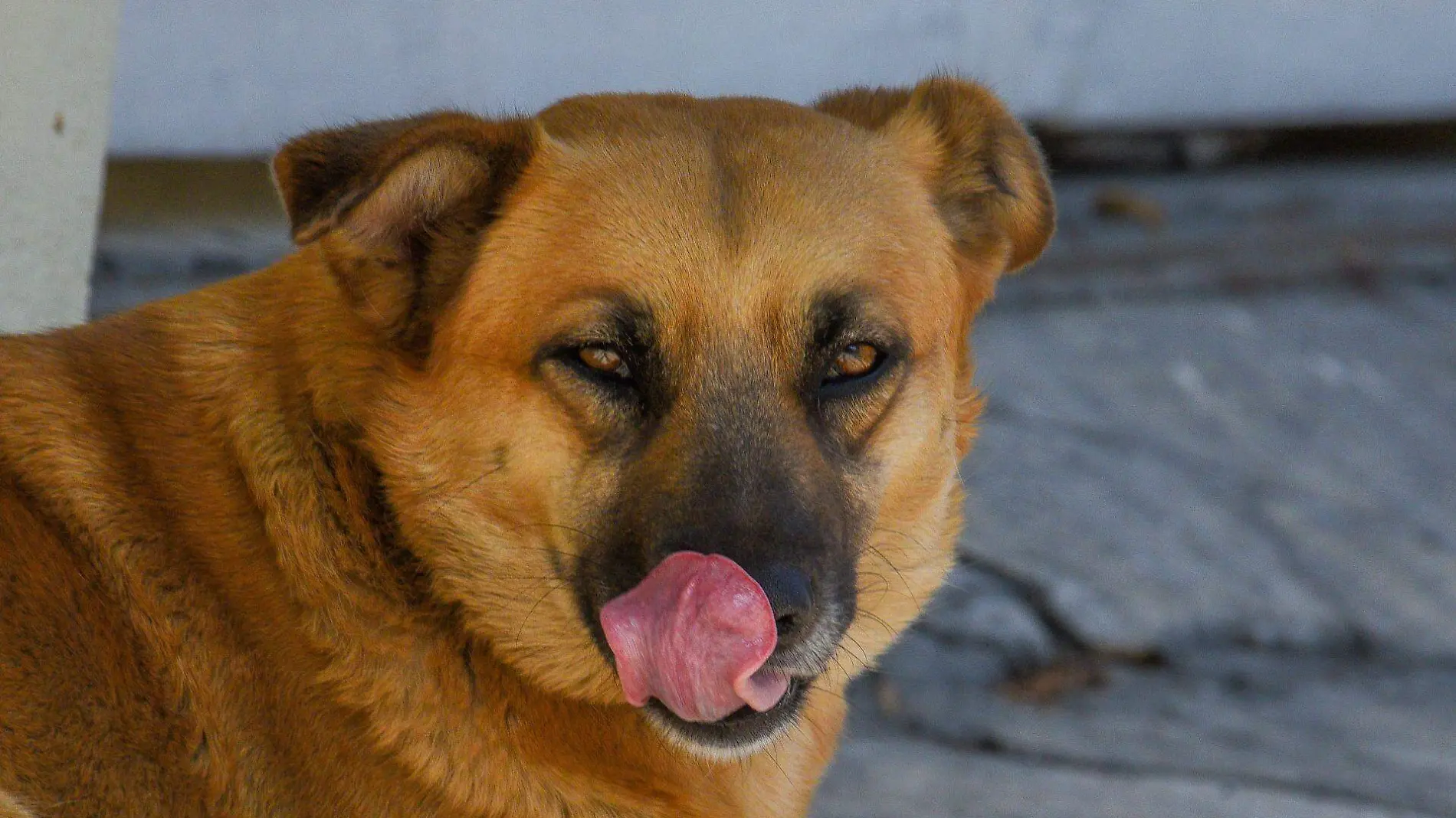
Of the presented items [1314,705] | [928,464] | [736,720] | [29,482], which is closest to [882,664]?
[1314,705]

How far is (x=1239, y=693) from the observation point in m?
4.31

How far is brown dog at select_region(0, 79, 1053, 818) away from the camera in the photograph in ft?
7.45

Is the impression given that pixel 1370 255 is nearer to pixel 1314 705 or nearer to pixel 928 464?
pixel 1314 705

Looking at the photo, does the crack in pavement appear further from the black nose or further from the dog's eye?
the black nose

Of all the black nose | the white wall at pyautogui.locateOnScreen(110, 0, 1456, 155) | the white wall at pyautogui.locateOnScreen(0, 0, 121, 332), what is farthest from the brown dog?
the white wall at pyautogui.locateOnScreen(110, 0, 1456, 155)

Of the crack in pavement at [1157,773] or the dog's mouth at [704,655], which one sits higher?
the dog's mouth at [704,655]

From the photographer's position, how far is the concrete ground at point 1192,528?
3.83 metres

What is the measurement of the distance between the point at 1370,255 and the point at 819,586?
5492 mm

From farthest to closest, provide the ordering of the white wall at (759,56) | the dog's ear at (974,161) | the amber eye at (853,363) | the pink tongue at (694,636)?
the white wall at (759,56), the dog's ear at (974,161), the amber eye at (853,363), the pink tongue at (694,636)

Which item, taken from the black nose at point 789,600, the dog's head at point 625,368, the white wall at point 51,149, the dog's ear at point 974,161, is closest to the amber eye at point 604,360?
the dog's head at point 625,368

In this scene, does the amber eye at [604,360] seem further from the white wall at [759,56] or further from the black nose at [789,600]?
the white wall at [759,56]

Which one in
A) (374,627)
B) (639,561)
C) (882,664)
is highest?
(639,561)

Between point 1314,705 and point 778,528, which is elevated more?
point 778,528

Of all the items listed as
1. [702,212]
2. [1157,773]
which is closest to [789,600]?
[702,212]
